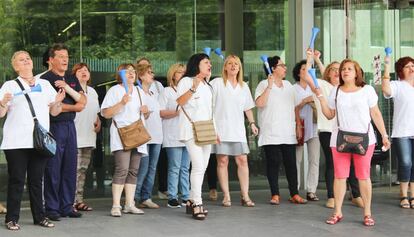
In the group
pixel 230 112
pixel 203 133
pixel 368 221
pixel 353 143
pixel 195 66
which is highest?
pixel 195 66

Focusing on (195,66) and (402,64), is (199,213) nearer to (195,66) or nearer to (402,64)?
(195,66)

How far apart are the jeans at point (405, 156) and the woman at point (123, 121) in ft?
10.2

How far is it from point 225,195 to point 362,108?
226 cm

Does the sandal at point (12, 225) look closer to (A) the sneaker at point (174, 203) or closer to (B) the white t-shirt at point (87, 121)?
(B) the white t-shirt at point (87, 121)

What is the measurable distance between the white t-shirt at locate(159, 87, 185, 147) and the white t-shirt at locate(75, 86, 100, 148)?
90cm

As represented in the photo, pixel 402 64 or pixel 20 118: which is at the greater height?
pixel 402 64

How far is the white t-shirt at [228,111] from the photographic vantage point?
8938mm

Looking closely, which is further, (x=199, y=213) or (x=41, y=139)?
(x=199, y=213)

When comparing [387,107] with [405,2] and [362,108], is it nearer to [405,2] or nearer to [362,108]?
[405,2]

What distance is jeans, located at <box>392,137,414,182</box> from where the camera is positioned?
9086mm

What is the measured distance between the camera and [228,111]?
29.3 feet

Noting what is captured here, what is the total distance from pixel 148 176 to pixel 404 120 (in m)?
3.18

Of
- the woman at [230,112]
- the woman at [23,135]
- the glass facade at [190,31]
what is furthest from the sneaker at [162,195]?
the woman at [23,135]

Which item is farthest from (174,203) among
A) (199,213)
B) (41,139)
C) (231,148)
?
(41,139)
